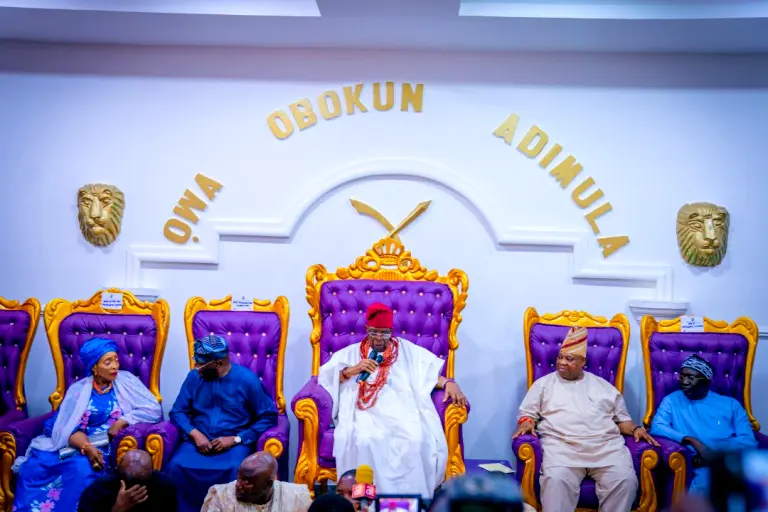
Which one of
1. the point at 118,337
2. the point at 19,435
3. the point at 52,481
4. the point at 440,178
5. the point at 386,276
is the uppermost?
the point at 440,178

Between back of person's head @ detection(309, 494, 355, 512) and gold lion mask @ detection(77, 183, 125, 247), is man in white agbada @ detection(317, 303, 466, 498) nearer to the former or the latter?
back of person's head @ detection(309, 494, 355, 512)

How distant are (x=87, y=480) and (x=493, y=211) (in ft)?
11.0

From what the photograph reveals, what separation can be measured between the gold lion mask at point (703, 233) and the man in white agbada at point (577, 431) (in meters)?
1.36

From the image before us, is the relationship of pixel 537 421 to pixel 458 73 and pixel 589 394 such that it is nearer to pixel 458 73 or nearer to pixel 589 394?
pixel 589 394

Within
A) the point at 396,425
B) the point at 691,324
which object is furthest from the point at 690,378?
the point at 396,425

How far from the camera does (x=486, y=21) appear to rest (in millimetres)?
5352

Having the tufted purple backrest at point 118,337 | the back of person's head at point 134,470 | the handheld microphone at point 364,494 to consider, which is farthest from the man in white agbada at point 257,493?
the tufted purple backrest at point 118,337

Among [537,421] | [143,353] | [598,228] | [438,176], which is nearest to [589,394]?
[537,421]

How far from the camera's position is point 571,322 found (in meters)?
5.38

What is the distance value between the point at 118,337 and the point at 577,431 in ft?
10.2

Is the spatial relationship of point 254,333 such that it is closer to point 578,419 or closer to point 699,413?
point 578,419

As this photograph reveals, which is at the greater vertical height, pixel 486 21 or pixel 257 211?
pixel 486 21

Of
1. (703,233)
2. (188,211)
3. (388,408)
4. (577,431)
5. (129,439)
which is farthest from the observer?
(188,211)

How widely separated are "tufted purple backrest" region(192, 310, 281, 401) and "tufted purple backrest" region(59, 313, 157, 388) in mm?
336
